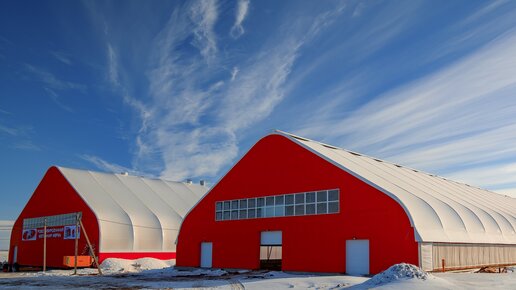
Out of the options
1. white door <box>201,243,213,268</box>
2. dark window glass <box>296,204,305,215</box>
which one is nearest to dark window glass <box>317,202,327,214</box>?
dark window glass <box>296,204,305,215</box>

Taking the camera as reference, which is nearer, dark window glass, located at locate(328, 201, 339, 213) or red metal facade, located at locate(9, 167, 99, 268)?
dark window glass, located at locate(328, 201, 339, 213)

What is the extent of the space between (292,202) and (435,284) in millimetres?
16235

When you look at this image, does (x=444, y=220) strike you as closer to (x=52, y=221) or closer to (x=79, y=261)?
(x=79, y=261)

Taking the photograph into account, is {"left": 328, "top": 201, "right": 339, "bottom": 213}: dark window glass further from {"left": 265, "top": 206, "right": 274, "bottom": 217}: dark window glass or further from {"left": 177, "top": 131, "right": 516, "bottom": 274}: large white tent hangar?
{"left": 265, "top": 206, "right": 274, "bottom": 217}: dark window glass

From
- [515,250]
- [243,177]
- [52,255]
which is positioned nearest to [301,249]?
[243,177]

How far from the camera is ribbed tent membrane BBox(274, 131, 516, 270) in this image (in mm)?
30578

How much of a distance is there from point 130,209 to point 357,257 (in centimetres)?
2961

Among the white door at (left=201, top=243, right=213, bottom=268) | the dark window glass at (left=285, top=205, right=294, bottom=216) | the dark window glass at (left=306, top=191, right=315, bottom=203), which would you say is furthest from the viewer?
the white door at (left=201, top=243, right=213, bottom=268)

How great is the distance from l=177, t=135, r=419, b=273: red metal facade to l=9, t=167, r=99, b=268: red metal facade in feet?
35.8

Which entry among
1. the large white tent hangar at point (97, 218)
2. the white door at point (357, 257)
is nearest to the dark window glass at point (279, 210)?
the white door at point (357, 257)

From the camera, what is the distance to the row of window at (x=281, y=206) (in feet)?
114

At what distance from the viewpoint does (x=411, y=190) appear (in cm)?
3575

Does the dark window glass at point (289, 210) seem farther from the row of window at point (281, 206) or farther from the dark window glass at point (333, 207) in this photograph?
the dark window glass at point (333, 207)

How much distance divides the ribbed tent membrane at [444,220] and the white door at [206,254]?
470 inches
